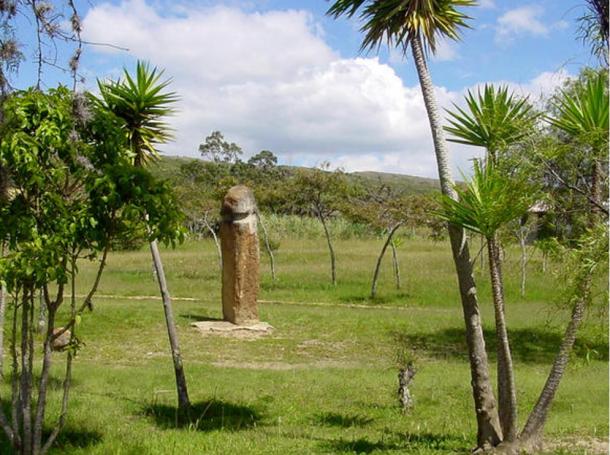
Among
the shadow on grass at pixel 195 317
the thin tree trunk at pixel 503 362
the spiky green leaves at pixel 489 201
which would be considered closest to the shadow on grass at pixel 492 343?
the shadow on grass at pixel 195 317

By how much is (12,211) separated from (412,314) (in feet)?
56.9

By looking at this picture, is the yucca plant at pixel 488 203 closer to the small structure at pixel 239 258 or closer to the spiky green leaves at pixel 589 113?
the spiky green leaves at pixel 589 113

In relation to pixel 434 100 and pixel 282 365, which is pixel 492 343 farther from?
pixel 434 100

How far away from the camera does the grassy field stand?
949 cm

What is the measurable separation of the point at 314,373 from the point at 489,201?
788 cm

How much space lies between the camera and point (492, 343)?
19359 millimetres

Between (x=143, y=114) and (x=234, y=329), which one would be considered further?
(x=234, y=329)

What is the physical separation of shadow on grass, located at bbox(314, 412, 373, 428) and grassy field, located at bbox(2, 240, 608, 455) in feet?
0.16

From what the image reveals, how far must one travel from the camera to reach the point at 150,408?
11445 mm

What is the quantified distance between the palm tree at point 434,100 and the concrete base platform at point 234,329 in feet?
35.8

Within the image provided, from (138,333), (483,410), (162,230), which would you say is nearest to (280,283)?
(138,333)

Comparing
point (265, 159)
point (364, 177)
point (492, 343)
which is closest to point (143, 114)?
point (492, 343)

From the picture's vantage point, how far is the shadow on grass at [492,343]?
18.2 meters

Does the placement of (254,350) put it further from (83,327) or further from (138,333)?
(83,327)
